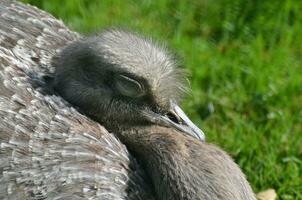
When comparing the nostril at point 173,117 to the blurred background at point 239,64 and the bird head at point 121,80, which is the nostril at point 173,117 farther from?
the blurred background at point 239,64

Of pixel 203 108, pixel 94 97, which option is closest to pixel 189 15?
pixel 203 108

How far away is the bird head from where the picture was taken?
209 inches

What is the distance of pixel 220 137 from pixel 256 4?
1720 mm

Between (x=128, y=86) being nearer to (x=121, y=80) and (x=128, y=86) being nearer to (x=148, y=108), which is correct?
(x=121, y=80)

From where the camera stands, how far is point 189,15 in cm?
839

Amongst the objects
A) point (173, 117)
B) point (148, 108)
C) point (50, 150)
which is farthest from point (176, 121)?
point (50, 150)

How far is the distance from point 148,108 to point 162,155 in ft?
0.97

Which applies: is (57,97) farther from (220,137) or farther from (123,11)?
(123,11)

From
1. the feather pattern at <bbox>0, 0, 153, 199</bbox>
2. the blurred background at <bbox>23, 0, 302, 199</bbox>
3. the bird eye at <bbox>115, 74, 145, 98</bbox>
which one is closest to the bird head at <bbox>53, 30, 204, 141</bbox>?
the bird eye at <bbox>115, 74, 145, 98</bbox>

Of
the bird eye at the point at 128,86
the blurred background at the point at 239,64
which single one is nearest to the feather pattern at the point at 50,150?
the bird eye at the point at 128,86

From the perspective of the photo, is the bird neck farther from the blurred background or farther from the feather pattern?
the blurred background

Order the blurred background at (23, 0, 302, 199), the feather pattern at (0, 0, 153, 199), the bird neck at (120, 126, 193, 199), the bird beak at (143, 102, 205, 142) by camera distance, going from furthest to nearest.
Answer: the blurred background at (23, 0, 302, 199)
the bird beak at (143, 102, 205, 142)
the bird neck at (120, 126, 193, 199)
the feather pattern at (0, 0, 153, 199)

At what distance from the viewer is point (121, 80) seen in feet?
17.5

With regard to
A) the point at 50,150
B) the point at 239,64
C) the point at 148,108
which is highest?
the point at 148,108
